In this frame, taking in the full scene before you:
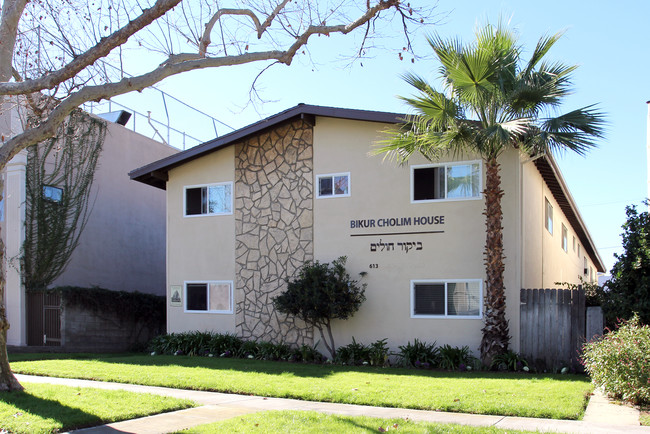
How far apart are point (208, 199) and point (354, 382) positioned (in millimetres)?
8771

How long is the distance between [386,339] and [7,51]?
10.5 meters

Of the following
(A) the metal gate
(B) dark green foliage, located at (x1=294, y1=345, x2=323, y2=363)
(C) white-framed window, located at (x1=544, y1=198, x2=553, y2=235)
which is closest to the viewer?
(B) dark green foliage, located at (x1=294, y1=345, x2=323, y2=363)

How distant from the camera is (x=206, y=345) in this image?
56.9 ft

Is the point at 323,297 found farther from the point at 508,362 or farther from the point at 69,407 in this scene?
the point at 69,407

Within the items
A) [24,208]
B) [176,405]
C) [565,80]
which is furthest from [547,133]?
[24,208]

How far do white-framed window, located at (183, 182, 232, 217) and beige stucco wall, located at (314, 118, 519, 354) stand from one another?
2974 mm

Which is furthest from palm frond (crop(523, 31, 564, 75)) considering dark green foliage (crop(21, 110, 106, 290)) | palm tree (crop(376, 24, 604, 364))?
dark green foliage (crop(21, 110, 106, 290))

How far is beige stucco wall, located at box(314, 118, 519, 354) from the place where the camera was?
14.9m

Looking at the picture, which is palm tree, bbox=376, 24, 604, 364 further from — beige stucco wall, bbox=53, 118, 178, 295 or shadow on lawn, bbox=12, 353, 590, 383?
beige stucco wall, bbox=53, 118, 178, 295

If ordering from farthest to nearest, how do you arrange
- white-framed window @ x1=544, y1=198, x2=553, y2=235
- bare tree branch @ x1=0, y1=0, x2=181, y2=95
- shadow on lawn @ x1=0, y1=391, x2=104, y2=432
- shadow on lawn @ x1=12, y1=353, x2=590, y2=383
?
white-framed window @ x1=544, y1=198, x2=553, y2=235 → shadow on lawn @ x1=12, y1=353, x2=590, y2=383 → bare tree branch @ x1=0, y1=0, x2=181, y2=95 → shadow on lawn @ x1=0, y1=391, x2=104, y2=432

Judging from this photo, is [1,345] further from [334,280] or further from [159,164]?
[159,164]

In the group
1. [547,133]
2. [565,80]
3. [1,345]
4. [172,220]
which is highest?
[565,80]

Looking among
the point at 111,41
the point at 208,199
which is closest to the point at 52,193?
the point at 208,199

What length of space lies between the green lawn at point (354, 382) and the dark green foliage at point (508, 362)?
0.82 m
